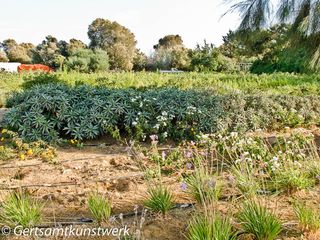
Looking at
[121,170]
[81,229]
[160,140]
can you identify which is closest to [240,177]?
[81,229]

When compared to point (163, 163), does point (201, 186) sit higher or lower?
higher

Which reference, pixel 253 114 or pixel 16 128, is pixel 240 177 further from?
pixel 16 128

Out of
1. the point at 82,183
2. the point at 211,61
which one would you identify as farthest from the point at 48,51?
the point at 82,183

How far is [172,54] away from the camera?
29953 mm

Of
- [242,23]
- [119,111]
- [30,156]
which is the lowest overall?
[30,156]

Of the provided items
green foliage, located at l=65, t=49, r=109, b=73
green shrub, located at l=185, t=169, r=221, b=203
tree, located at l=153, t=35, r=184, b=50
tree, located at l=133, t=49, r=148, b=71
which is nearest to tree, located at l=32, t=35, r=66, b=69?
tree, located at l=133, t=49, r=148, b=71

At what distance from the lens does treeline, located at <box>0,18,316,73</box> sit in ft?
16.7

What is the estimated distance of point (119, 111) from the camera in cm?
521

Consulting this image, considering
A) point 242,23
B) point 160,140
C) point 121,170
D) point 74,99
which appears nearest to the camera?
point 121,170

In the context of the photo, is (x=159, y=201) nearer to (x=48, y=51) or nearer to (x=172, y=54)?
(x=172, y=54)

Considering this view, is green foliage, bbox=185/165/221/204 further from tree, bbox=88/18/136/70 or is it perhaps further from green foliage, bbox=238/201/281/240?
tree, bbox=88/18/136/70

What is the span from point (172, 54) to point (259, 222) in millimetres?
28429

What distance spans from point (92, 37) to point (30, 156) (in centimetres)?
3793

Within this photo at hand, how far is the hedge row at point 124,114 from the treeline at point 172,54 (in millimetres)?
925
